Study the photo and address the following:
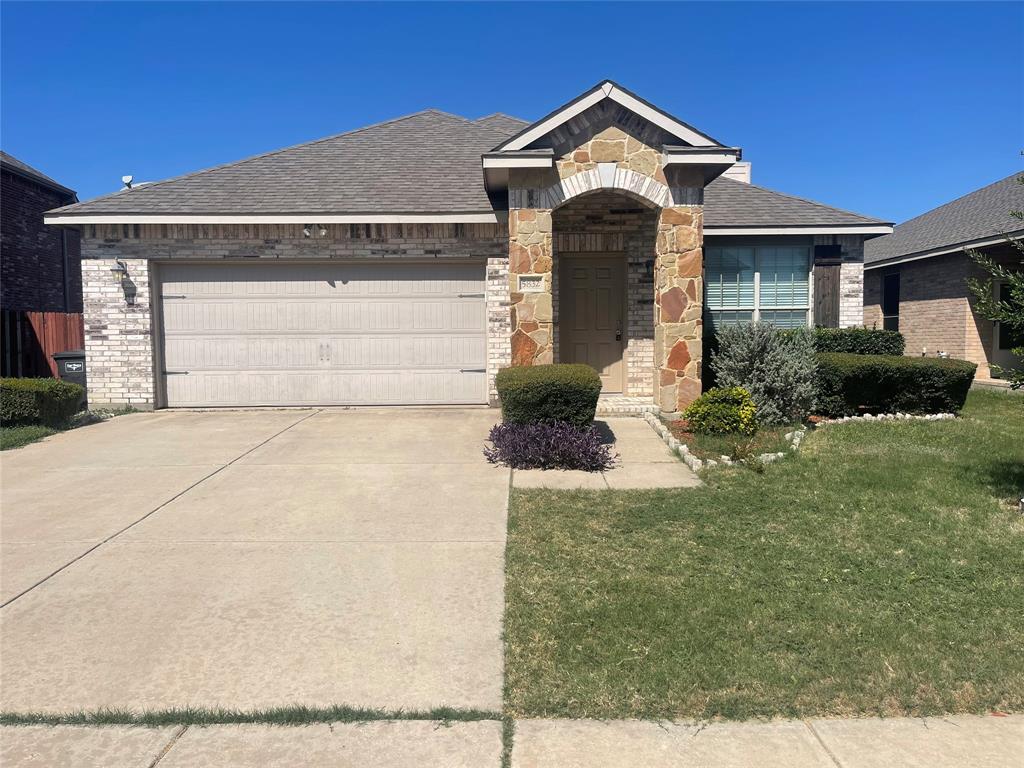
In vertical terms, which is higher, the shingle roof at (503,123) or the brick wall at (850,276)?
the shingle roof at (503,123)

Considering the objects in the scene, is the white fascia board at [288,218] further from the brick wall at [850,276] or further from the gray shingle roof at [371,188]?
the brick wall at [850,276]

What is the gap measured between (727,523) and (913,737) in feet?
8.69

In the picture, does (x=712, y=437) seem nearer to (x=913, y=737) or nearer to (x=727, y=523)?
(x=727, y=523)

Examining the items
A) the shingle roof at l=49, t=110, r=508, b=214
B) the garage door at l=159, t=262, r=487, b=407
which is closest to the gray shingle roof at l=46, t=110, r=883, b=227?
the shingle roof at l=49, t=110, r=508, b=214

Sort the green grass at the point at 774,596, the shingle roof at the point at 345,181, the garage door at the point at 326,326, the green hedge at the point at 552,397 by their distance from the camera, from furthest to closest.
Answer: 1. the garage door at the point at 326,326
2. the shingle roof at the point at 345,181
3. the green hedge at the point at 552,397
4. the green grass at the point at 774,596

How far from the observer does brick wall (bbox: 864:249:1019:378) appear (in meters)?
16.2

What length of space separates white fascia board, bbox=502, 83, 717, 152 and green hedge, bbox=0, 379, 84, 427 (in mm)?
7457

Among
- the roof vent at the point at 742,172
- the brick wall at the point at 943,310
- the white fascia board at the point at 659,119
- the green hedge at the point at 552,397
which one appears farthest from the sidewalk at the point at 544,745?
the brick wall at the point at 943,310

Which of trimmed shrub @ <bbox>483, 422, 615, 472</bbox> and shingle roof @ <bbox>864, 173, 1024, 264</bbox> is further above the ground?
shingle roof @ <bbox>864, 173, 1024, 264</bbox>

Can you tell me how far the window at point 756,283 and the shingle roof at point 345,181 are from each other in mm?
4578

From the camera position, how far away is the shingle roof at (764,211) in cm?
1224

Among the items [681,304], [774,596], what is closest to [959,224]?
[681,304]

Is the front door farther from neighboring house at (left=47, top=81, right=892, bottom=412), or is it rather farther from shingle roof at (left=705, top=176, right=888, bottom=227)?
shingle roof at (left=705, top=176, right=888, bottom=227)

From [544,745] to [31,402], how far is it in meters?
9.83
